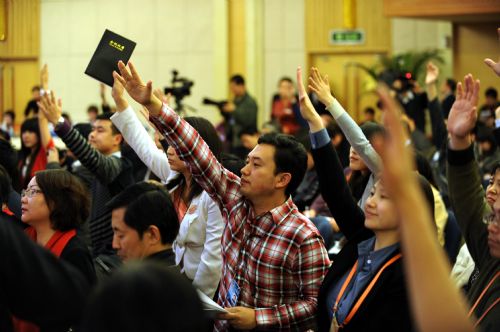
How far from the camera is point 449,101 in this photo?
7680mm

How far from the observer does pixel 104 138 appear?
5180mm

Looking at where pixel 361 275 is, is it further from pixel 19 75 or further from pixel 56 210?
pixel 19 75

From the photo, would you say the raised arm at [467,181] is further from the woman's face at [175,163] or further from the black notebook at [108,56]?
the black notebook at [108,56]

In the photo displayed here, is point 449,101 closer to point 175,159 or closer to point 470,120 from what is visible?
point 175,159

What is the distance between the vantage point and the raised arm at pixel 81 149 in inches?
178

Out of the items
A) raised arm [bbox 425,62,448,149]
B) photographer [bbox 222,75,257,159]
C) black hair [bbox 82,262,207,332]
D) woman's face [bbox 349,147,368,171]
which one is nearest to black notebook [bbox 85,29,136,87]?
woman's face [bbox 349,147,368,171]

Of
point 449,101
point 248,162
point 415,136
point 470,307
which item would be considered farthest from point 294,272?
point 415,136

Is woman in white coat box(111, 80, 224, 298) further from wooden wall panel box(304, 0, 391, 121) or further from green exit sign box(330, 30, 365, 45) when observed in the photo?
green exit sign box(330, 30, 365, 45)

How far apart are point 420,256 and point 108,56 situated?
2784mm

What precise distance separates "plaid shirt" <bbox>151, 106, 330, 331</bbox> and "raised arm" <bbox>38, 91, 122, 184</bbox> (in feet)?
5.48

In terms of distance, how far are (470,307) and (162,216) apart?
41.8 inches

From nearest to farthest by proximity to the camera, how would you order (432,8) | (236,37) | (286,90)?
1. (286,90)
2. (432,8)
3. (236,37)

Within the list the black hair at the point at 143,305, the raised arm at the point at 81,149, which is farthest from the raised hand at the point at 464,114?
the raised arm at the point at 81,149

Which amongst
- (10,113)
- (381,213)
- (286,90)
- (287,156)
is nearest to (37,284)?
(381,213)
